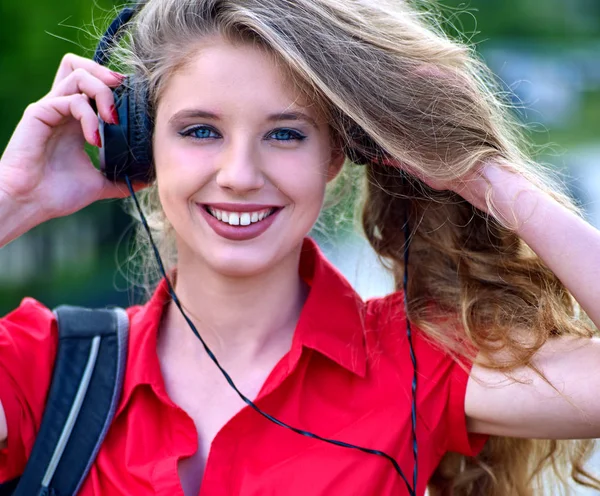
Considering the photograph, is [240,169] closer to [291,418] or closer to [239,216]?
[239,216]

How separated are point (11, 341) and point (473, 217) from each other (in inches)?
49.2

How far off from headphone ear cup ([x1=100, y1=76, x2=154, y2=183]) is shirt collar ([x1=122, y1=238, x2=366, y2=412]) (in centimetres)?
36

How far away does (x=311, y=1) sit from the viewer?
2.58 metres

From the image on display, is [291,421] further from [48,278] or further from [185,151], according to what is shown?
[48,278]

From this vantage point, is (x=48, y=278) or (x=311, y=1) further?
(x=48, y=278)

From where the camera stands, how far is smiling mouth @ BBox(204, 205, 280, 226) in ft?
8.60

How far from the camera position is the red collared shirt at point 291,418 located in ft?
8.34

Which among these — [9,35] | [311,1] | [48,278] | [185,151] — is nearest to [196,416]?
[185,151]

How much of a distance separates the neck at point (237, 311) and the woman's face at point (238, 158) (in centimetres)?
15

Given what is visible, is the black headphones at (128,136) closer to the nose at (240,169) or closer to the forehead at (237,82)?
the forehead at (237,82)

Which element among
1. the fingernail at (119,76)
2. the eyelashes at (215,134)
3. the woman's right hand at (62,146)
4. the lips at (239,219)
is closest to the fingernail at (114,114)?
the woman's right hand at (62,146)

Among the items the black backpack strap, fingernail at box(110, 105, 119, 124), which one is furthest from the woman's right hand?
the black backpack strap

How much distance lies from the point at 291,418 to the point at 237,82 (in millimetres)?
841

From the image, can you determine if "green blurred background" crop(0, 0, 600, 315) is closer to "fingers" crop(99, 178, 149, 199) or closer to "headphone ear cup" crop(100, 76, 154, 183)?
"headphone ear cup" crop(100, 76, 154, 183)
